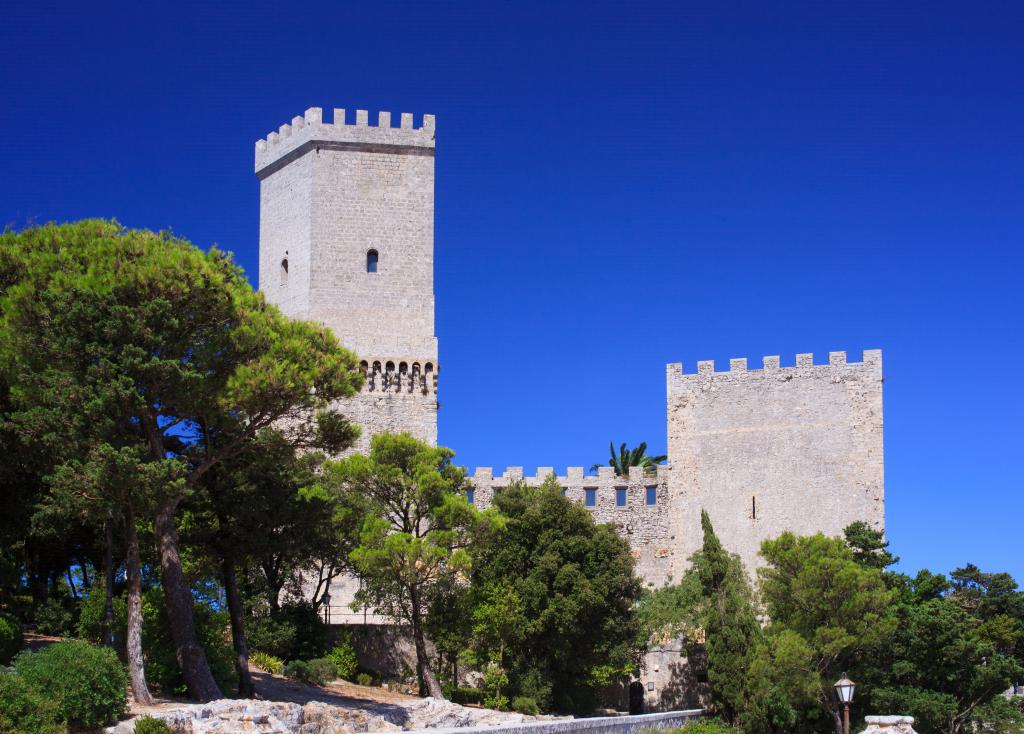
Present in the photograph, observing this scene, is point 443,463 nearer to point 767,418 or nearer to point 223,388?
point 223,388

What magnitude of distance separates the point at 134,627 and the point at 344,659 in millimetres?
11525

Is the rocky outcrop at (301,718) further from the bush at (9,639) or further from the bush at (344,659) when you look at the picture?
the bush at (344,659)

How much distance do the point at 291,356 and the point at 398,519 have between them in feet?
30.6

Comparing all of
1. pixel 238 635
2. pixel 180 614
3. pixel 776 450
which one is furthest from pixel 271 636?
pixel 776 450

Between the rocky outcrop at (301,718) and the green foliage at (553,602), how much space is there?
410 cm

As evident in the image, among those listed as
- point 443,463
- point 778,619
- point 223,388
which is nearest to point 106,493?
point 223,388

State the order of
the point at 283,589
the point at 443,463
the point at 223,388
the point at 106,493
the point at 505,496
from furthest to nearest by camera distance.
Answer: the point at 283,589 < the point at 505,496 < the point at 443,463 < the point at 223,388 < the point at 106,493

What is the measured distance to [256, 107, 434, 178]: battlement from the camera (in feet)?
127

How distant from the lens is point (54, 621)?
2466cm

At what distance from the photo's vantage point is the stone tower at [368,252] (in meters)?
38.0

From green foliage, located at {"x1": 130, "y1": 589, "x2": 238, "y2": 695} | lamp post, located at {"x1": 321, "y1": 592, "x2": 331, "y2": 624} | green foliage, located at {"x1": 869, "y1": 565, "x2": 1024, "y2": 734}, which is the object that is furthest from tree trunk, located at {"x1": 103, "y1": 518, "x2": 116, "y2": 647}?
green foliage, located at {"x1": 869, "y1": 565, "x2": 1024, "y2": 734}

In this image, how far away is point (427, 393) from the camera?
126 feet

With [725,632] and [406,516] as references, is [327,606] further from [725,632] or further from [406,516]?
[725,632]

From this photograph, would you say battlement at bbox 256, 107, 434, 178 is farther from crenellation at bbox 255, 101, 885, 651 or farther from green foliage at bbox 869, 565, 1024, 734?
green foliage at bbox 869, 565, 1024, 734
